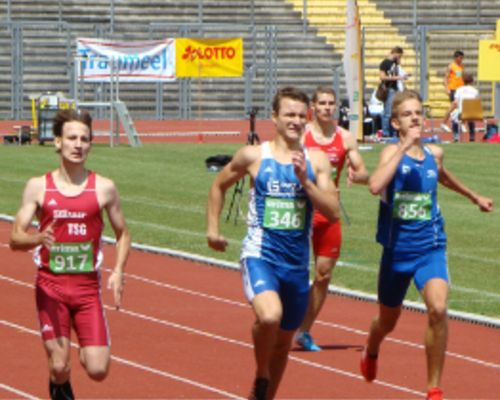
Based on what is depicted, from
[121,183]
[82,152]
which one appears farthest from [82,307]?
[121,183]

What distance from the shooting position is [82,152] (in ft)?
30.1

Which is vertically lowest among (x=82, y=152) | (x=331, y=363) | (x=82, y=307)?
(x=331, y=363)

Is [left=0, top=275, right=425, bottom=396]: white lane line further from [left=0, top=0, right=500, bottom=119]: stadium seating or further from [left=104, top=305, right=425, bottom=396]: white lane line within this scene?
[left=0, top=0, right=500, bottom=119]: stadium seating

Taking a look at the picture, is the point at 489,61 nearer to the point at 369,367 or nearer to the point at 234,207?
the point at 234,207

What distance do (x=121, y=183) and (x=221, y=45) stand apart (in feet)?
44.8

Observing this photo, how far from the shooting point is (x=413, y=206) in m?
10.5

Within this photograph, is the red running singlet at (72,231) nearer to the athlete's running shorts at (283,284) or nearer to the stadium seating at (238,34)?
A: the athlete's running shorts at (283,284)

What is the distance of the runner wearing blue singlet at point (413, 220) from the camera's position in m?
10.3

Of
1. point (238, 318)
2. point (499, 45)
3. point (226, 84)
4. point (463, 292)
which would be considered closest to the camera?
point (238, 318)

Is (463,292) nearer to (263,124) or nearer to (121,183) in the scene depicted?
(121,183)

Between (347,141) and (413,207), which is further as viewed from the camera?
(347,141)

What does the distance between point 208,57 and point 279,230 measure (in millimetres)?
30114

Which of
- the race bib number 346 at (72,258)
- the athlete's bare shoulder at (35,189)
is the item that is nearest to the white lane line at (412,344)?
the race bib number 346 at (72,258)

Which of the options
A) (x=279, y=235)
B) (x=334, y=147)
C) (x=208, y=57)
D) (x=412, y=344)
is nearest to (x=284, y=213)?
(x=279, y=235)
